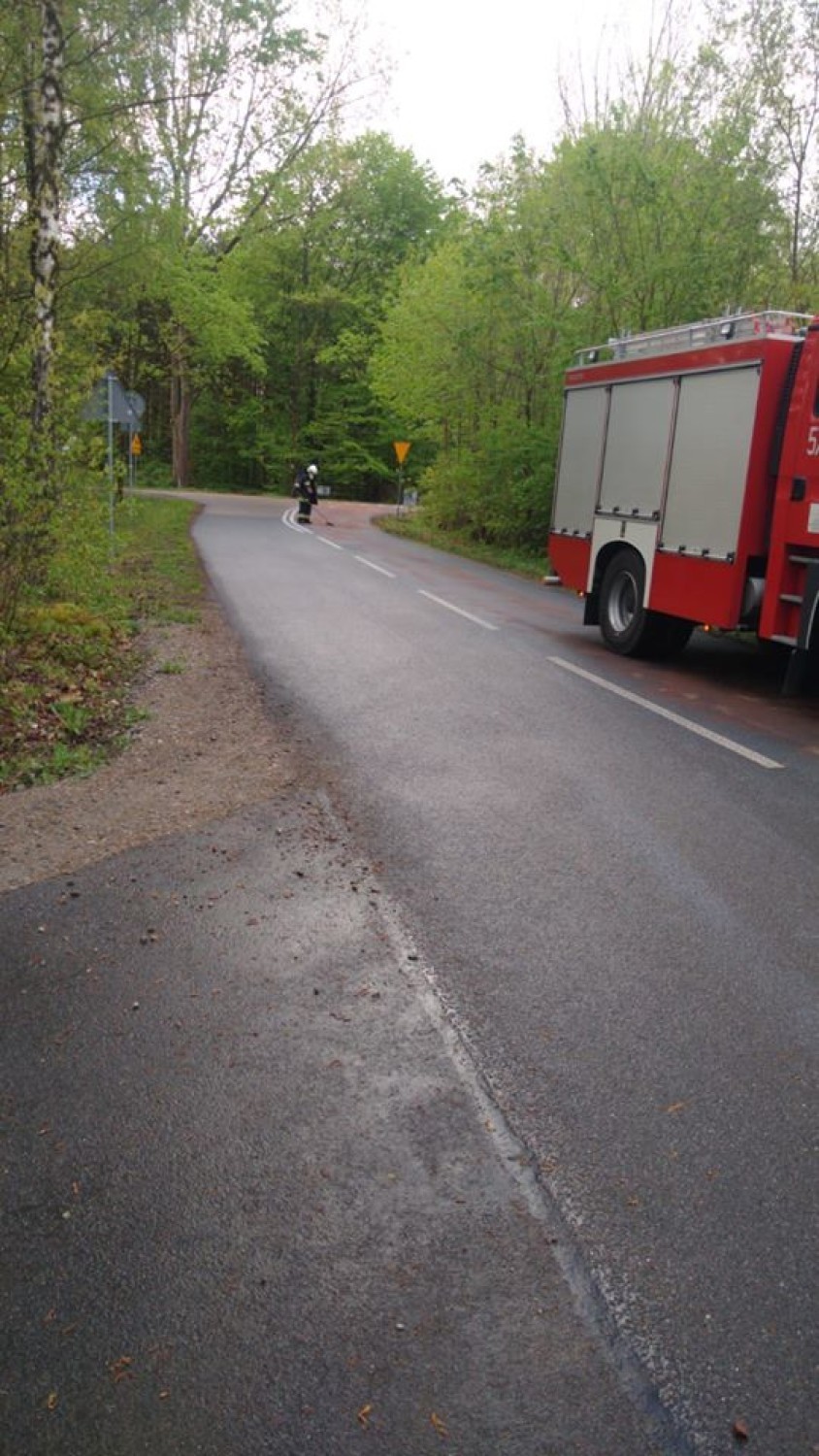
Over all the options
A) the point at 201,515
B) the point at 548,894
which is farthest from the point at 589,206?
the point at 548,894

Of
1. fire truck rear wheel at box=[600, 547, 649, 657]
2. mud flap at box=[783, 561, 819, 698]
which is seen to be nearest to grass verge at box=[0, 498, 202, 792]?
fire truck rear wheel at box=[600, 547, 649, 657]

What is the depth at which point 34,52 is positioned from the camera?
1384cm

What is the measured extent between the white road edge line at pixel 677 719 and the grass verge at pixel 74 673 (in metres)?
4.35

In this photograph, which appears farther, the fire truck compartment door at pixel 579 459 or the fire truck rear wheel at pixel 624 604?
the fire truck compartment door at pixel 579 459

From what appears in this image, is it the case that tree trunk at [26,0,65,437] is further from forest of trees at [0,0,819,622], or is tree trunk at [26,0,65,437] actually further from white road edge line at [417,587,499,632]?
white road edge line at [417,587,499,632]

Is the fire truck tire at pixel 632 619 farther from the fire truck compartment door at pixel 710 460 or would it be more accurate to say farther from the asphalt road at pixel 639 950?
the asphalt road at pixel 639 950

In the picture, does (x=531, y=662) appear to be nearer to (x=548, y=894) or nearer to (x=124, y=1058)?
(x=548, y=894)

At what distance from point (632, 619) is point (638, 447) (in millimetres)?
1922

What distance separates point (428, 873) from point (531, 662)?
6234 millimetres

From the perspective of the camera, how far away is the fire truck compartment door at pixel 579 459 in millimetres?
12727

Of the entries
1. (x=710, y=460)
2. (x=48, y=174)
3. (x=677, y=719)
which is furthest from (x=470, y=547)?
(x=677, y=719)

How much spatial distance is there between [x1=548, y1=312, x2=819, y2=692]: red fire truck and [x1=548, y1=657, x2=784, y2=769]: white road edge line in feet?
3.79

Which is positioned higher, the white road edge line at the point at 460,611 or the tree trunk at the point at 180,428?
the tree trunk at the point at 180,428

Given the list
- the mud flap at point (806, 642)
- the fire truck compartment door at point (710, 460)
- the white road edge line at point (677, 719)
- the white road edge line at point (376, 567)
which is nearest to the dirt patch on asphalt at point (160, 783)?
the white road edge line at point (677, 719)
